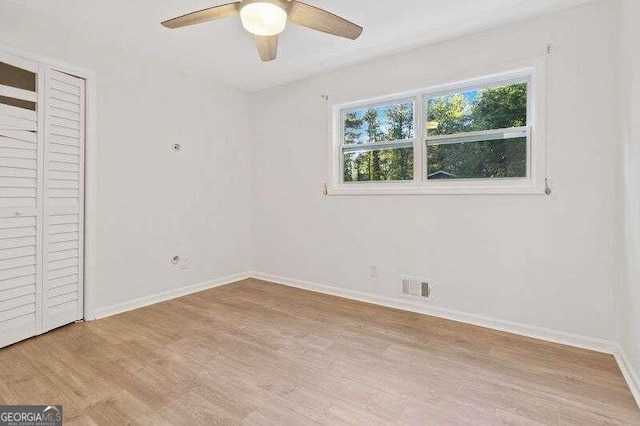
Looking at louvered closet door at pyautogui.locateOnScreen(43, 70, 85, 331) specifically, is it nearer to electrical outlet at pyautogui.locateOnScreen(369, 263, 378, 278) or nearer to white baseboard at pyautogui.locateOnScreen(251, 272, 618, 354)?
Answer: white baseboard at pyautogui.locateOnScreen(251, 272, 618, 354)

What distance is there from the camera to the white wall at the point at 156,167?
2.87m

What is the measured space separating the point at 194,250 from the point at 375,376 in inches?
102

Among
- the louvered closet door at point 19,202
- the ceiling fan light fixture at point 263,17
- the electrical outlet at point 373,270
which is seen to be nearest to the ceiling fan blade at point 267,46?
the ceiling fan light fixture at point 263,17

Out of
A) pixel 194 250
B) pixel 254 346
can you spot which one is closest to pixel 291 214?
pixel 194 250

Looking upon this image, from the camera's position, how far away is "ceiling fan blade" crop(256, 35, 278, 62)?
2.22 metres

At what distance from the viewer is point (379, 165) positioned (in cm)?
345

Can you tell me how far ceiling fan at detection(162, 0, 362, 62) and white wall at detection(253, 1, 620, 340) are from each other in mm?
1287

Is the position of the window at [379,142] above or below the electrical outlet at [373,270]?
above

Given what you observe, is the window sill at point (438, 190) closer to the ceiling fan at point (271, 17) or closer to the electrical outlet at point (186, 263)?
the ceiling fan at point (271, 17)

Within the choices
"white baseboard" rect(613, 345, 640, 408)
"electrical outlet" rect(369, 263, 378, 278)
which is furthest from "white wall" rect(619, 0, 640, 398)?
"electrical outlet" rect(369, 263, 378, 278)

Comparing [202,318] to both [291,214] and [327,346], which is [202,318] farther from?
[291,214]

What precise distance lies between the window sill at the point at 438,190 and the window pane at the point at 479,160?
5.7 inches

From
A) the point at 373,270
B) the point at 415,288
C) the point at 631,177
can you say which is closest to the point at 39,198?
the point at 373,270

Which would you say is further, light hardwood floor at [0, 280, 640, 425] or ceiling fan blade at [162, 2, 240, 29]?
ceiling fan blade at [162, 2, 240, 29]
